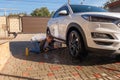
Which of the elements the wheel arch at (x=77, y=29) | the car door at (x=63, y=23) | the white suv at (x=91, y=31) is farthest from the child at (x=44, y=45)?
the wheel arch at (x=77, y=29)

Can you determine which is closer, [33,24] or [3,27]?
[33,24]

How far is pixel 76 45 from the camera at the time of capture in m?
6.69

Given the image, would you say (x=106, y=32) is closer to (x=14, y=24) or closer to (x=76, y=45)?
(x=76, y=45)

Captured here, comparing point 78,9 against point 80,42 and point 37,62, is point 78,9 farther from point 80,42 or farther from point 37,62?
point 37,62

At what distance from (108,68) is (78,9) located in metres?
2.37

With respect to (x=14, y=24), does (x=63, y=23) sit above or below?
above

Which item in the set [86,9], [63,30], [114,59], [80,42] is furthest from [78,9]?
[114,59]

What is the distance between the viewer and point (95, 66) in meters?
6.18

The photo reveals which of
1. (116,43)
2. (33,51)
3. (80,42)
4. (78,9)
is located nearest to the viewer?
(116,43)

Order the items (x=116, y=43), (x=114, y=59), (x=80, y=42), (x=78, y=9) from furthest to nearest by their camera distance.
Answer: (x=78, y=9), (x=114, y=59), (x=80, y=42), (x=116, y=43)

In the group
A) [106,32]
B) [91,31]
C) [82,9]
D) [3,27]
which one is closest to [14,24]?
[3,27]

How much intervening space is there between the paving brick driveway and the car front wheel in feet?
0.86

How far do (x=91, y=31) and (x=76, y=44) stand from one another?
0.88m

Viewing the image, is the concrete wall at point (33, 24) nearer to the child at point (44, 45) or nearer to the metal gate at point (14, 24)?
the metal gate at point (14, 24)
